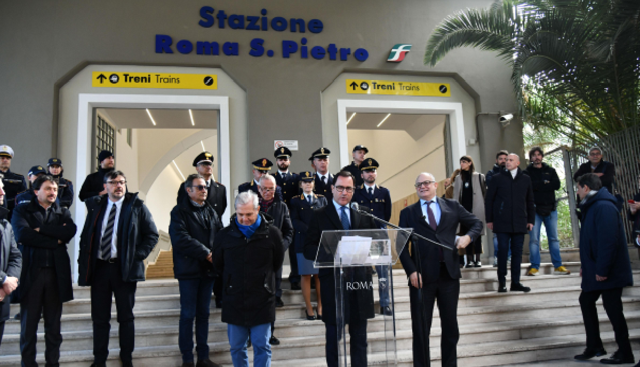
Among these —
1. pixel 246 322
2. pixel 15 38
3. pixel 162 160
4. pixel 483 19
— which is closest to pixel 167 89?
pixel 15 38

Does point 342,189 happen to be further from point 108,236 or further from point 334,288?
point 108,236

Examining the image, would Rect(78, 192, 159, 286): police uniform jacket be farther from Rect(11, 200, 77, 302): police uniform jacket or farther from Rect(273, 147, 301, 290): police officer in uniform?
Rect(273, 147, 301, 290): police officer in uniform

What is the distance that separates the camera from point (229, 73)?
29.7 ft

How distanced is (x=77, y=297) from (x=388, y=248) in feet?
14.3

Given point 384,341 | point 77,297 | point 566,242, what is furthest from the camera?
Result: point 566,242

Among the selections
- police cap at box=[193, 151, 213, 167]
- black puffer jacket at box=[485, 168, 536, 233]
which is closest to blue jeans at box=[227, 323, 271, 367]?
police cap at box=[193, 151, 213, 167]

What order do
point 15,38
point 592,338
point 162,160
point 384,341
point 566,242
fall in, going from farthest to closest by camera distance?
1. point 162,160
2. point 566,242
3. point 15,38
4. point 592,338
5. point 384,341

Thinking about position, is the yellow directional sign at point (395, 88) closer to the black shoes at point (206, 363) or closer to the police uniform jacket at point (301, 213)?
the police uniform jacket at point (301, 213)

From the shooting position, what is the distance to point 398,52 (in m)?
9.59

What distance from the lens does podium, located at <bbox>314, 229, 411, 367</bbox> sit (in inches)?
143

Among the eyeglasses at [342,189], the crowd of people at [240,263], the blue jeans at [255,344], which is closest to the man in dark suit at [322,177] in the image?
the crowd of people at [240,263]

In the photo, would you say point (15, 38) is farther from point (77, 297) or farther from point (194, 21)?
point (77, 297)

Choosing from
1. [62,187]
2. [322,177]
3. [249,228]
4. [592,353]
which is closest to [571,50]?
[322,177]

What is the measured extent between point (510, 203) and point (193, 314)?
400cm
